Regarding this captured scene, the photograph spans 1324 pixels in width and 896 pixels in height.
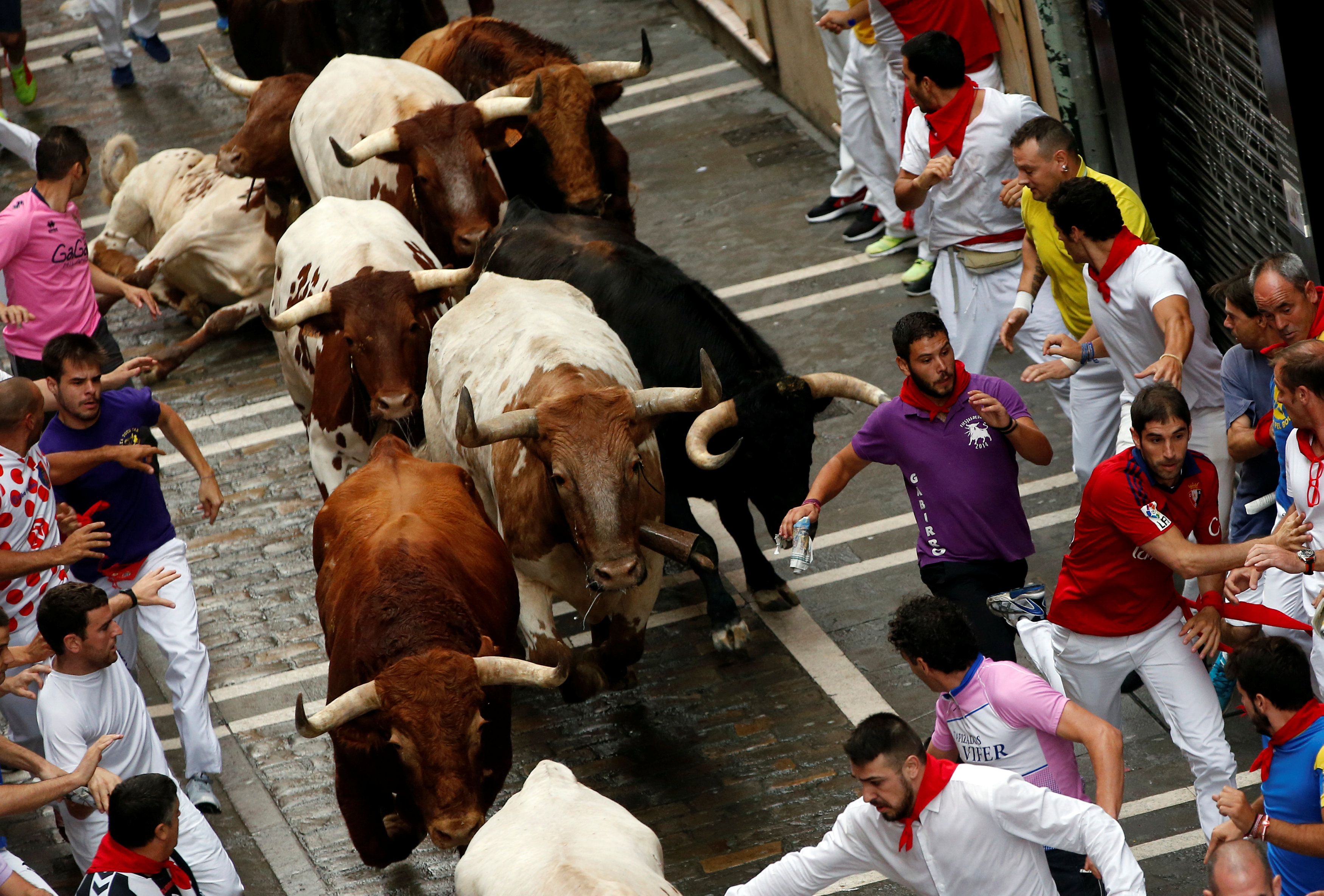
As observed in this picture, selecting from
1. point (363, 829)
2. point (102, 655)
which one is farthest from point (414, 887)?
point (102, 655)

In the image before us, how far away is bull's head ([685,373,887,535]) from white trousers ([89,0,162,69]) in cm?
1237

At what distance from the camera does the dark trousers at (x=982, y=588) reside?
23.5ft

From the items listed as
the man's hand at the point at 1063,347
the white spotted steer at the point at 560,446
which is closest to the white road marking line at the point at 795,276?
the white spotted steer at the point at 560,446

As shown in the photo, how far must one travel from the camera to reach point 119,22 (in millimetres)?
18406

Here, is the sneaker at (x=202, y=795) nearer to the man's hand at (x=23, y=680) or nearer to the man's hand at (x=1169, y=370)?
the man's hand at (x=23, y=680)

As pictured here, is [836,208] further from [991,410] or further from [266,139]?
[991,410]

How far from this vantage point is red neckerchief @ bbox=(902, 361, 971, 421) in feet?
23.5

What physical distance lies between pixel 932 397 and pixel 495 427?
203 centimetres

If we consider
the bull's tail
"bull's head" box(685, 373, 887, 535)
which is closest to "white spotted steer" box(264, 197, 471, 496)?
"bull's head" box(685, 373, 887, 535)

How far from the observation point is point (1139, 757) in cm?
765

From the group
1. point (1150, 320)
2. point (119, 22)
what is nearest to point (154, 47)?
point (119, 22)

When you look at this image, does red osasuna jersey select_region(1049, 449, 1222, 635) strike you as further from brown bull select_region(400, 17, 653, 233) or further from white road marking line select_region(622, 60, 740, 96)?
white road marking line select_region(622, 60, 740, 96)

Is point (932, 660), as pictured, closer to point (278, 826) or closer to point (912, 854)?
point (912, 854)

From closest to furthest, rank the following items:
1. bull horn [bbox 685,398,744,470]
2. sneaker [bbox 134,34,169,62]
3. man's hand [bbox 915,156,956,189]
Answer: bull horn [bbox 685,398,744,470] → man's hand [bbox 915,156,956,189] → sneaker [bbox 134,34,169,62]
